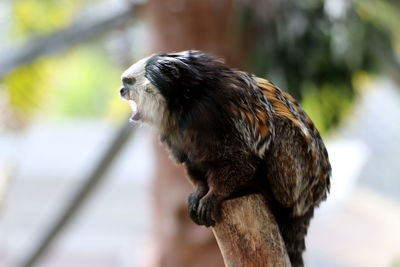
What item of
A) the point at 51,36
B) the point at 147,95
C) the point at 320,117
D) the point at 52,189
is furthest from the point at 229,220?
Result: the point at 52,189

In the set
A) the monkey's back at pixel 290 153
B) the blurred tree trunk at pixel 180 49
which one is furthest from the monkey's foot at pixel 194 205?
the blurred tree trunk at pixel 180 49

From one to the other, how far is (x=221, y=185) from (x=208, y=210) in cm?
6

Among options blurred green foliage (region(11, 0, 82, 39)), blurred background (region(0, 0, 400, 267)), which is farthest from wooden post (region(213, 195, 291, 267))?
blurred green foliage (region(11, 0, 82, 39))

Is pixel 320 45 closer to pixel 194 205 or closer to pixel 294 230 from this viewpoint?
pixel 294 230

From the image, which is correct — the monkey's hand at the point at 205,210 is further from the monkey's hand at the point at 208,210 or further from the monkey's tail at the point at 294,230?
the monkey's tail at the point at 294,230

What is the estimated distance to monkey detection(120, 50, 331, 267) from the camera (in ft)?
4.77

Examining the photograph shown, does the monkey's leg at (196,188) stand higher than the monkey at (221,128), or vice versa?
the monkey at (221,128)

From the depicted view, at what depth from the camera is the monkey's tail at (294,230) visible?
1699 millimetres

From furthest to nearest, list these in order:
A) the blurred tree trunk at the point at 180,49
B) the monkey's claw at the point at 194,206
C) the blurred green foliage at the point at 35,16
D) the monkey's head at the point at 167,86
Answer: the blurred green foliage at the point at 35,16, the blurred tree trunk at the point at 180,49, the monkey's claw at the point at 194,206, the monkey's head at the point at 167,86

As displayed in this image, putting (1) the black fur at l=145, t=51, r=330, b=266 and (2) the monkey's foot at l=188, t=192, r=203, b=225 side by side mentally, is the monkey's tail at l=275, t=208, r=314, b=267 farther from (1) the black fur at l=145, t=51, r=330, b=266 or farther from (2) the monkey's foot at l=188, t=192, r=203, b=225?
(2) the monkey's foot at l=188, t=192, r=203, b=225

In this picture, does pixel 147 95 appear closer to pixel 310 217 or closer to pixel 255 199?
pixel 255 199

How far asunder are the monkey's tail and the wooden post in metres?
0.18

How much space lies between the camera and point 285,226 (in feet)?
5.59

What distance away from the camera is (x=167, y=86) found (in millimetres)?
1439
